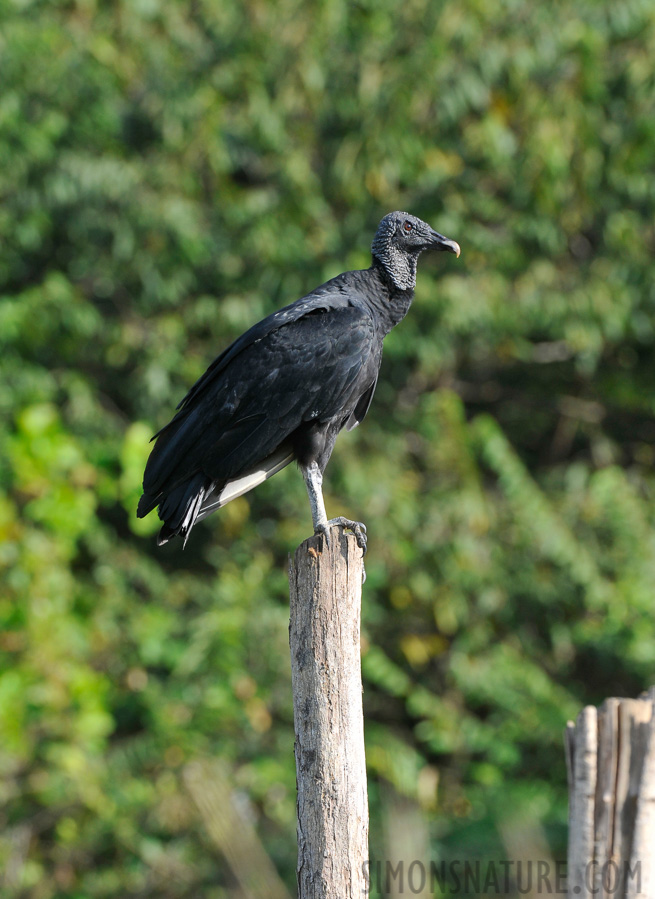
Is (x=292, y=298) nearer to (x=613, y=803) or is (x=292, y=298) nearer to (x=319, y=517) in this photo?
(x=319, y=517)

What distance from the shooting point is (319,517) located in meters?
2.54

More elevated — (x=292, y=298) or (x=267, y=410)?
(x=292, y=298)

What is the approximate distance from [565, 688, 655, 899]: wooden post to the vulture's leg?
0.68 m

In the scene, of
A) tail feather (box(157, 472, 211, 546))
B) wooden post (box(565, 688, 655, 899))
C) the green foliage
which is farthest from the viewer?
the green foliage

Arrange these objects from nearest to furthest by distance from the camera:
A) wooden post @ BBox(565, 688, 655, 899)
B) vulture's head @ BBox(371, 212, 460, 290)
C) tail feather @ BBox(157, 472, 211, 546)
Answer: wooden post @ BBox(565, 688, 655, 899) < tail feather @ BBox(157, 472, 211, 546) < vulture's head @ BBox(371, 212, 460, 290)

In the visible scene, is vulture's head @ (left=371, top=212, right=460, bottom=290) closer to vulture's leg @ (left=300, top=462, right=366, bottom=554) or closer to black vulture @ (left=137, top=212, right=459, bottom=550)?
black vulture @ (left=137, top=212, right=459, bottom=550)

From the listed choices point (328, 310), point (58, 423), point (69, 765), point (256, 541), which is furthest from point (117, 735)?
point (328, 310)

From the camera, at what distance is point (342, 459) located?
5.02m

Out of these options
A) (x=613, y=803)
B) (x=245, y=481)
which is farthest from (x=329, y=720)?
(x=245, y=481)

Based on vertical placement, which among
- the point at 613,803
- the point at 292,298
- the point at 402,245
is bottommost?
the point at 613,803

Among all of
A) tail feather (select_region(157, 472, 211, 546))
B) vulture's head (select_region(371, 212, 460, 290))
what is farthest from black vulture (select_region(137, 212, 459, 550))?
vulture's head (select_region(371, 212, 460, 290))

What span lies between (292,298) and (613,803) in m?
3.20

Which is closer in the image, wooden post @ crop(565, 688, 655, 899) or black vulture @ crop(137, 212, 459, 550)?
wooden post @ crop(565, 688, 655, 899)

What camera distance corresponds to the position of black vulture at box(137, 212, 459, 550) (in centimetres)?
257
